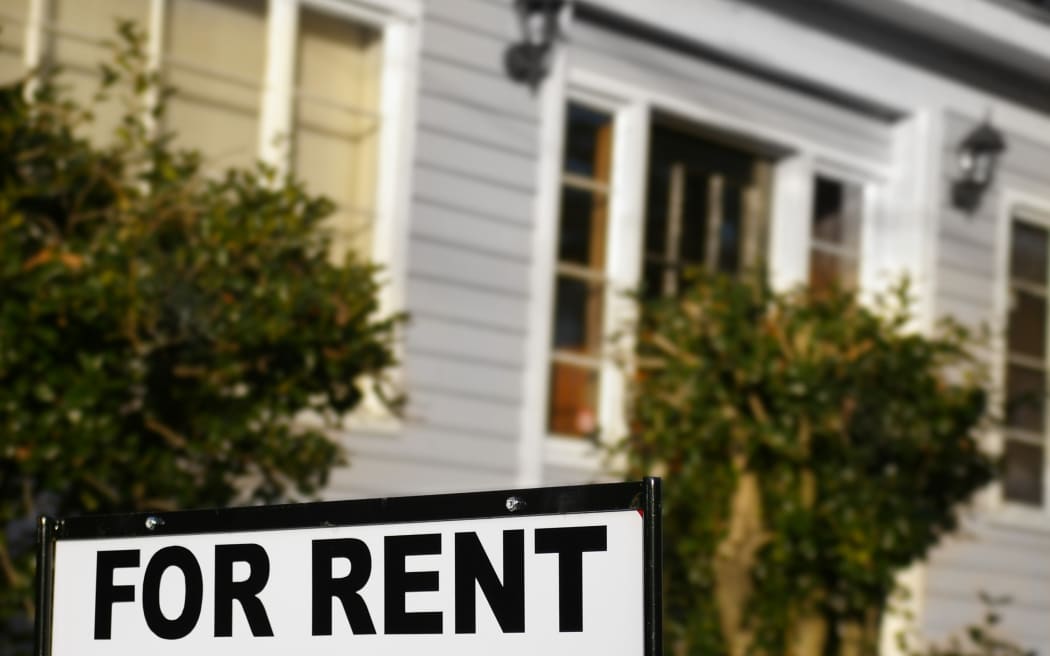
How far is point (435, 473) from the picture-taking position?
8.33m

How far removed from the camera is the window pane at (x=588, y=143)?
30.8ft

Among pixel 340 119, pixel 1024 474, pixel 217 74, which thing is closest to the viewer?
pixel 217 74

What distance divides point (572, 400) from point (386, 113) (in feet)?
6.45

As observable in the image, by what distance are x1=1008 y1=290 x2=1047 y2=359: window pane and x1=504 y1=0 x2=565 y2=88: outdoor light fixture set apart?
14.9ft

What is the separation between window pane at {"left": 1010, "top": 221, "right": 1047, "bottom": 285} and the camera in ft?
39.1

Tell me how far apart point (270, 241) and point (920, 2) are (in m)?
6.09

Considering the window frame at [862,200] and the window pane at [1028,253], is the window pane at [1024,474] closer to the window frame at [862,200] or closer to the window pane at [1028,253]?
the window pane at [1028,253]

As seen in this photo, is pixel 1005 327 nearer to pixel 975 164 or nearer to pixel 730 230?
pixel 975 164

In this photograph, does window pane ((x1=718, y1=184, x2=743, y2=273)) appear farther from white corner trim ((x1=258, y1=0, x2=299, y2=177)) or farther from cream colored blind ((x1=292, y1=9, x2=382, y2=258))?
white corner trim ((x1=258, y1=0, x2=299, y2=177))

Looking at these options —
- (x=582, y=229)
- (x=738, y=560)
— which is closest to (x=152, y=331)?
(x=738, y=560)

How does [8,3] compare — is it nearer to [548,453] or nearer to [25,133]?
[25,133]

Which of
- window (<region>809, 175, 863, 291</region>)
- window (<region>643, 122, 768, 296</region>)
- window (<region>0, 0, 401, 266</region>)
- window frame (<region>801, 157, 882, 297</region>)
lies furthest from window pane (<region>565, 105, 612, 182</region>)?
window (<region>809, 175, 863, 291</region>)

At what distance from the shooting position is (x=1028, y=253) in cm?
1203

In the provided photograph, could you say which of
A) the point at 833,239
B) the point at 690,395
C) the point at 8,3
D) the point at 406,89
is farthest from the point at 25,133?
the point at 833,239
